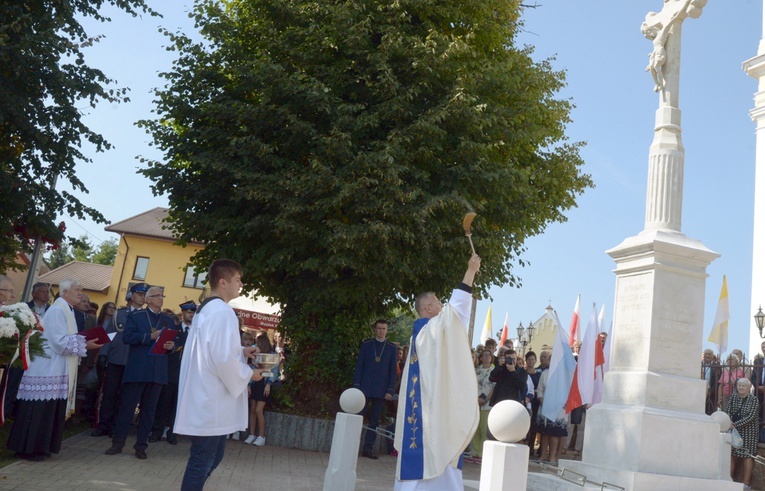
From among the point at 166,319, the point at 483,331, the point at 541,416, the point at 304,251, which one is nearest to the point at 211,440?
the point at 166,319

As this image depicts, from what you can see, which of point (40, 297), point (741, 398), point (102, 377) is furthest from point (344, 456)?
point (741, 398)

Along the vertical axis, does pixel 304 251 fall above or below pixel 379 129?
below

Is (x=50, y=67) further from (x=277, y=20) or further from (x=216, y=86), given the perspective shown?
(x=277, y=20)

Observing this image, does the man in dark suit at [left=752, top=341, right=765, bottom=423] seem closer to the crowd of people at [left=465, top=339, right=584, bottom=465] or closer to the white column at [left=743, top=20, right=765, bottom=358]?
the crowd of people at [left=465, top=339, right=584, bottom=465]

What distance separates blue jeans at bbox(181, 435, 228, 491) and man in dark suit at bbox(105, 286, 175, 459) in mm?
4906

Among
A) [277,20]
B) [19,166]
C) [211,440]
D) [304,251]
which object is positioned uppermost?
[277,20]

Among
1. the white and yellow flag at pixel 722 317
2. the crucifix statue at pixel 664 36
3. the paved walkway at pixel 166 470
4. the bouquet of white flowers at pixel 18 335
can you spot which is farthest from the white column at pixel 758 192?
the bouquet of white flowers at pixel 18 335

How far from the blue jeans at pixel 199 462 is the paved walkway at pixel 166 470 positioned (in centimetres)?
273

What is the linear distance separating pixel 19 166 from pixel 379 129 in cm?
799

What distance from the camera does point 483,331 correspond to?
37625 millimetres

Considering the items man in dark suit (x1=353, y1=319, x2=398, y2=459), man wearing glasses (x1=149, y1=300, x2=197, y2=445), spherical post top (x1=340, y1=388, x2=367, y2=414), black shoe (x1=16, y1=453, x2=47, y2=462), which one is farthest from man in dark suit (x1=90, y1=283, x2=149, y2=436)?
spherical post top (x1=340, y1=388, x2=367, y2=414)

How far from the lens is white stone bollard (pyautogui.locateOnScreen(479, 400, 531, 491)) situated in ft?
17.5

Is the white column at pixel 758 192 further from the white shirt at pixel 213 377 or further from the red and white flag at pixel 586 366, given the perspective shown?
the white shirt at pixel 213 377

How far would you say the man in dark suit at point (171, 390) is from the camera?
1271 centimetres
